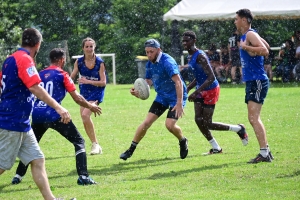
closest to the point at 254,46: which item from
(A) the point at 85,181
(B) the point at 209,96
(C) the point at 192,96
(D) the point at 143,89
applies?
(C) the point at 192,96

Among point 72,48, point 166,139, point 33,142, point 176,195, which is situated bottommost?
point 72,48

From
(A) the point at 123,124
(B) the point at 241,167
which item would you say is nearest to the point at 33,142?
(B) the point at 241,167

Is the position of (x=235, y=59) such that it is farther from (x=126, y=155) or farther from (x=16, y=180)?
(x=16, y=180)

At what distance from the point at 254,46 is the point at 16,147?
11.9ft

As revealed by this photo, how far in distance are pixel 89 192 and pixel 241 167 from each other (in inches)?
84.6

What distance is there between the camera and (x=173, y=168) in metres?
8.91

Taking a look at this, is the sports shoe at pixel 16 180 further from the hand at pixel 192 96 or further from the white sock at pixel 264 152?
the white sock at pixel 264 152

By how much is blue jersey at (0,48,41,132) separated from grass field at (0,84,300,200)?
116 centimetres

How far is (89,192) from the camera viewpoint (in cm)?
747

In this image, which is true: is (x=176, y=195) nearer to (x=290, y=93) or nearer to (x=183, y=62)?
(x=290, y=93)

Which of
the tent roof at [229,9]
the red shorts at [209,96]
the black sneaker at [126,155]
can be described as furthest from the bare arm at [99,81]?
the tent roof at [229,9]

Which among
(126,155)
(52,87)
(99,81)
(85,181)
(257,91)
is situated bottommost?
A: (126,155)

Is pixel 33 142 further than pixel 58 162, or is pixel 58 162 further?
pixel 58 162

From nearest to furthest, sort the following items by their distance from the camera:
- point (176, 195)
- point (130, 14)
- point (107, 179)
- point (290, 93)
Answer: point (176, 195) < point (107, 179) < point (290, 93) < point (130, 14)
